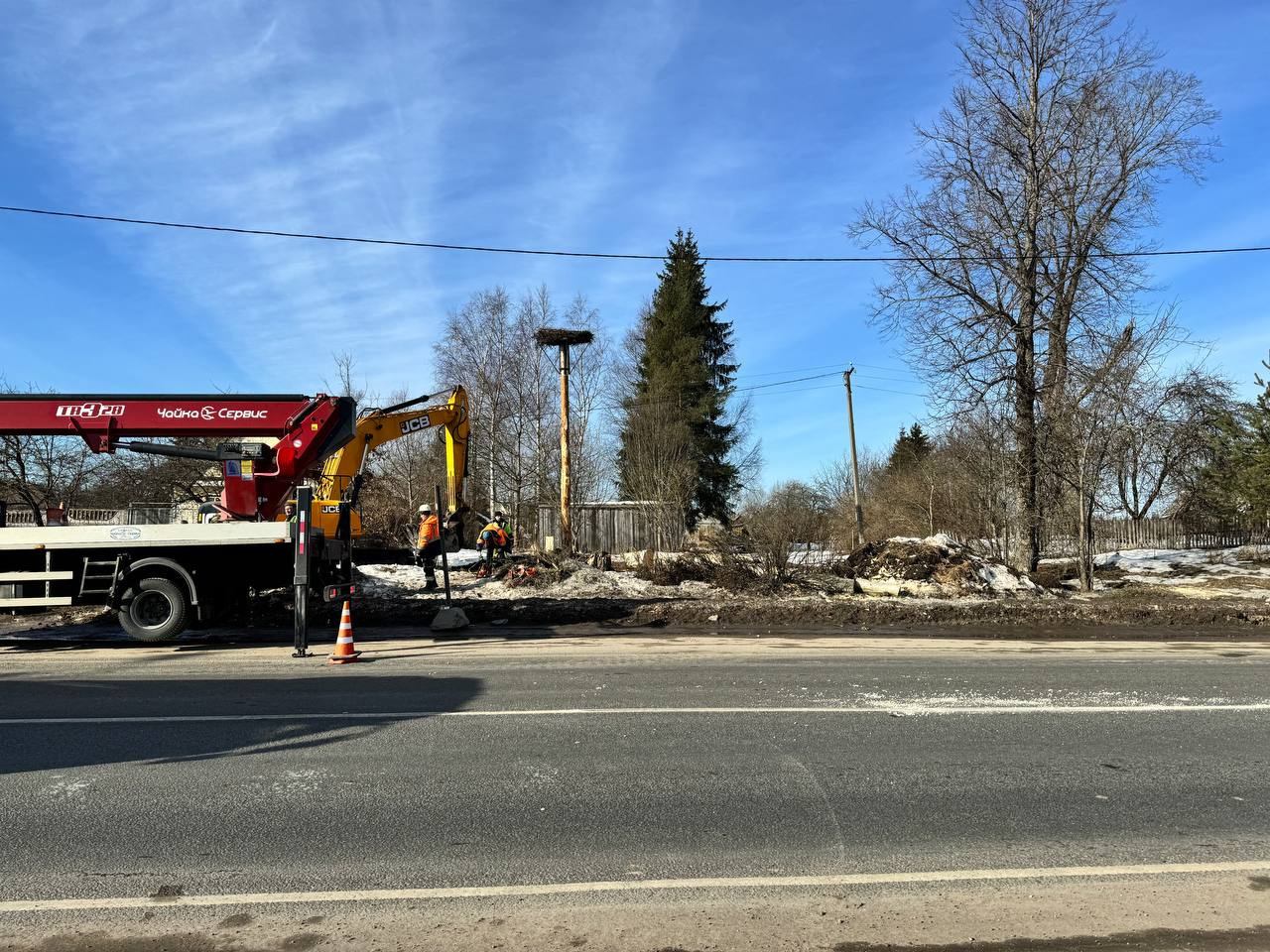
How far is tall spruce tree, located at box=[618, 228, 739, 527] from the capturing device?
41250mm

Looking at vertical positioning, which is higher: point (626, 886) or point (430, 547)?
point (430, 547)

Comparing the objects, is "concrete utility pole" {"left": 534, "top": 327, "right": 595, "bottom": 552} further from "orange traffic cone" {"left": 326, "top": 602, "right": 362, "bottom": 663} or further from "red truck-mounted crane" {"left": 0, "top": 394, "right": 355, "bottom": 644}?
"orange traffic cone" {"left": 326, "top": 602, "right": 362, "bottom": 663}

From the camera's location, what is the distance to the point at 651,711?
23.9 ft

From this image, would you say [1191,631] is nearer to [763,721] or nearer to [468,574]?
[763,721]

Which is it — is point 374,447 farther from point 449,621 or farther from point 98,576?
point 98,576

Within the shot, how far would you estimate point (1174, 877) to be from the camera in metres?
4.05

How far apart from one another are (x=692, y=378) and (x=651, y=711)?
35.6 metres

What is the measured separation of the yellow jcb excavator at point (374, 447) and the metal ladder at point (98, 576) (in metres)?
2.89

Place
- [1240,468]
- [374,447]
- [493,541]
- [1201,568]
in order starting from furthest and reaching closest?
[1240,468]
[1201,568]
[493,541]
[374,447]

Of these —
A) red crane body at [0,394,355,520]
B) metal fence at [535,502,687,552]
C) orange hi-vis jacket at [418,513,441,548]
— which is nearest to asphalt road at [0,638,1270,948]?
red crane body at [0,394,355,520]

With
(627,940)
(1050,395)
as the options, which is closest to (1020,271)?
(1050,395)

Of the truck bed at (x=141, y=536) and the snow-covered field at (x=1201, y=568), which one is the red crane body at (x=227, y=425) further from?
the snow-covered field at (x=1201, y=568)

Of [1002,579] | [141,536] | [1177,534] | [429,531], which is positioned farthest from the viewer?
[1177,534]

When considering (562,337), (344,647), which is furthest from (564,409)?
(344,647)
